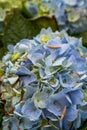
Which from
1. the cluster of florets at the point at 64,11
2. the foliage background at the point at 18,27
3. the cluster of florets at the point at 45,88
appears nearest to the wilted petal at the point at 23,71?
the cluster of florets at the point at 45,88

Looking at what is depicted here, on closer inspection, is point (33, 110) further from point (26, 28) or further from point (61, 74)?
point (26, 28)

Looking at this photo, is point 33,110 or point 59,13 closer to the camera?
point 33,110

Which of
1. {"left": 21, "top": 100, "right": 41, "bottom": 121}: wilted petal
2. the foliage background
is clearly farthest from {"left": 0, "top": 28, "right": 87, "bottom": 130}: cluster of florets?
the foliage background

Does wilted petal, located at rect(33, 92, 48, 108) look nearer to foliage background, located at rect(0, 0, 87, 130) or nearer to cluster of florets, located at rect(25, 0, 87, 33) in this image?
foliage background, located at rect(0, 0, 87, 130)

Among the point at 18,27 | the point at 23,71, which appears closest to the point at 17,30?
the point at 18,27

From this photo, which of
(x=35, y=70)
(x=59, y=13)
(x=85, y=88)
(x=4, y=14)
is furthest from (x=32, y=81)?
(x=59, y=13)

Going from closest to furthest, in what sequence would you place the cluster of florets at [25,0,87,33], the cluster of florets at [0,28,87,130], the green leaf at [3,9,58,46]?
the cluster of florets at [0,28,87,130], the green leaf at [3,9,58,46], the cluster of florets at [25,0,87,33]

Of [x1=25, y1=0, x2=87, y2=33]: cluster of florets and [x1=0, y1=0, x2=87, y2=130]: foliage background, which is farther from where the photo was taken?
[x1=25, y1=0, x2=87, y2=33]: cluster of florets
